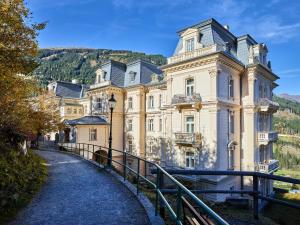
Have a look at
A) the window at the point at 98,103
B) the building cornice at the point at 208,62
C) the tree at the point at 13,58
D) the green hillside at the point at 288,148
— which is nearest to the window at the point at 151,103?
the building cornice at the point at 208,62

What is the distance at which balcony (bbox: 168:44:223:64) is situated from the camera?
20.0m

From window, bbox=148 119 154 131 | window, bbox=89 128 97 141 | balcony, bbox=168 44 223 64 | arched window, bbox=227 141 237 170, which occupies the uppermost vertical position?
balcony, bbox=168 44 223 64

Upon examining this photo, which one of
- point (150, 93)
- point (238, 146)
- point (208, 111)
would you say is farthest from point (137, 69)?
point (238, 146)

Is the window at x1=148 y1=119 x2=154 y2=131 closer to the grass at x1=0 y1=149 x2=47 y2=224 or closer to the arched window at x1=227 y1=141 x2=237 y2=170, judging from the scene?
the arched window at x1=227 y1=141 x2=237 y2=170

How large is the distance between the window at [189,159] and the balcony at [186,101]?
4.79m

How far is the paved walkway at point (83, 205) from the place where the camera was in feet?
17.6

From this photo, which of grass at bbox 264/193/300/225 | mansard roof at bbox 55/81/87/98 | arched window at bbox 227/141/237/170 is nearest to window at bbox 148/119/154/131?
arched window at bbox 227/141/237/170

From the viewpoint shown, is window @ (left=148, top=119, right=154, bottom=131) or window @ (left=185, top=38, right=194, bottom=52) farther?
window @ (left=148, top=119, right=154, bottom=131)

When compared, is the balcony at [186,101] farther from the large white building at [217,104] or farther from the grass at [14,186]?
the grass at [14,186]

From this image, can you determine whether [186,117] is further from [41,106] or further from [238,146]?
[41,106]

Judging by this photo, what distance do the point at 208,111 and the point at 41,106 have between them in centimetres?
1966

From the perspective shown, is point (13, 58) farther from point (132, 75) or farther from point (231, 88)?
point (132, 75)

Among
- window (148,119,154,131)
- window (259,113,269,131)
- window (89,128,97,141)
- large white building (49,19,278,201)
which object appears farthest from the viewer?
window (89,128,97,141)

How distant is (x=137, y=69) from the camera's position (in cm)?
3294
